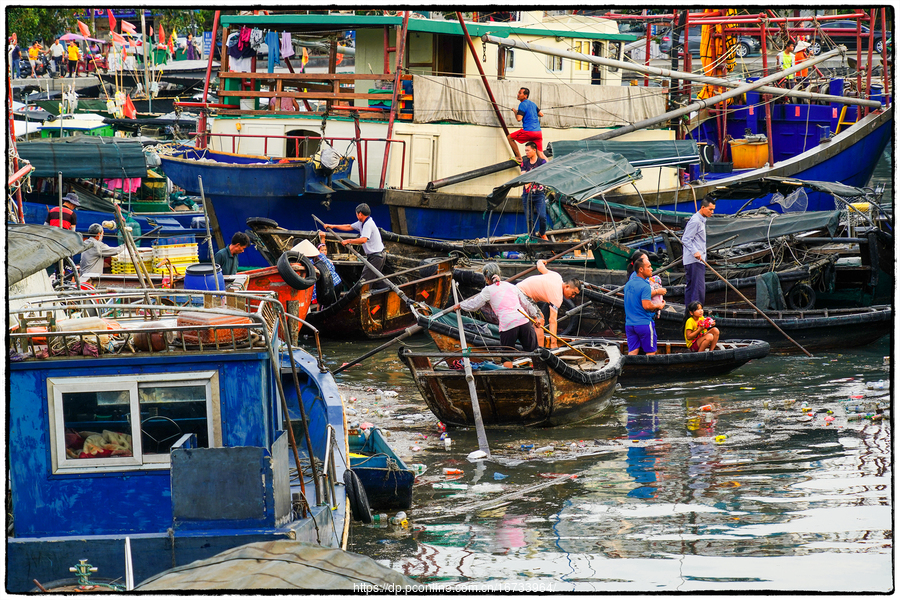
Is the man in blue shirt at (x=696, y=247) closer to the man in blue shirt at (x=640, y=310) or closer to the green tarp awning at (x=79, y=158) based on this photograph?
the man in blue shirt at (x=640, y=310)

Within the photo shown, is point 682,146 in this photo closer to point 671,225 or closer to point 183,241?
point 671,225

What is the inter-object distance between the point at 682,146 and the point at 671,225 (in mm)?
1916

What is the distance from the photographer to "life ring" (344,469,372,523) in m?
7.34

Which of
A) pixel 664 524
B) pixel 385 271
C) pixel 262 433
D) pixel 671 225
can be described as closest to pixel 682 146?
pixel 671 225

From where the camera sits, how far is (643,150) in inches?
727

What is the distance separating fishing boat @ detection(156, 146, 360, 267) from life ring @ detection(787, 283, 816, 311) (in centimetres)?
835

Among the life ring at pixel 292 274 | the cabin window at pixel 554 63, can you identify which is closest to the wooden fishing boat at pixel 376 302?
the life ring at pixel 292 274

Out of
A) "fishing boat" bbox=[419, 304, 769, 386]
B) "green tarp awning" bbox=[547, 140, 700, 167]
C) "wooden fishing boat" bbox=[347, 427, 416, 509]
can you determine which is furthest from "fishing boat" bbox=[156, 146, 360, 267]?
"wooden fishing boat" bbox=[347, 427, 416, 509]

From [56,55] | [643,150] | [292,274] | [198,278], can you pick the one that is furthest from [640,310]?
[56,55]

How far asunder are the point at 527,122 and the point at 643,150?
91.8 inches

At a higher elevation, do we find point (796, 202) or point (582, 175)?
point (582, 175)

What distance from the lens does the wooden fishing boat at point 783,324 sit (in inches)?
534

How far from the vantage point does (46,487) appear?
6.01 meters

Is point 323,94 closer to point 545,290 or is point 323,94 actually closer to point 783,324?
point 545,290
